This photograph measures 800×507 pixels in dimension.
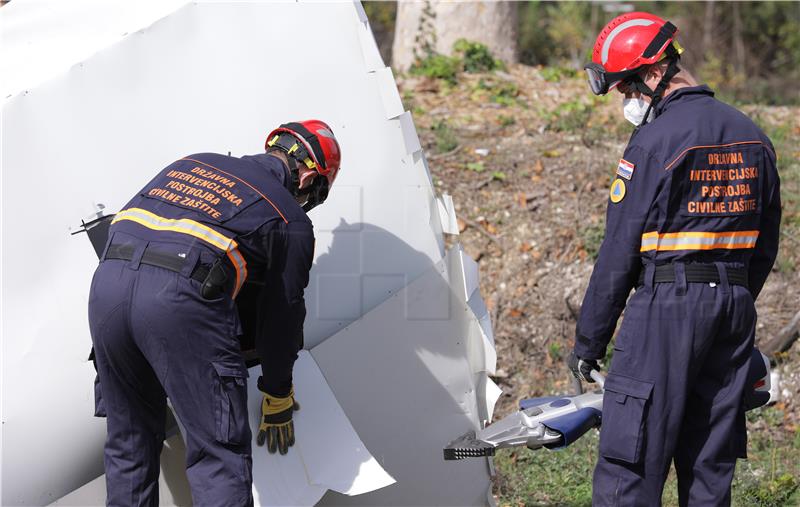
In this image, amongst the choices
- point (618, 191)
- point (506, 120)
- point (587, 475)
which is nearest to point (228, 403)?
point (618, 191)

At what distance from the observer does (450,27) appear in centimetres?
841

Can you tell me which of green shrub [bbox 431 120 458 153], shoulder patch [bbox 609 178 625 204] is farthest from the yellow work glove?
green shrub [bbox 431 120 458 153]

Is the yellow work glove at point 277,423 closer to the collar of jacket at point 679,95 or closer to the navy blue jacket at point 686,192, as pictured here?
the navy blue jacket at point 686,192

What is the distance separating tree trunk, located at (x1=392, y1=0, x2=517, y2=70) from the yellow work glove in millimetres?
5353

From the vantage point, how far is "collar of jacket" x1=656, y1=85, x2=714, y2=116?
3328 millimetres

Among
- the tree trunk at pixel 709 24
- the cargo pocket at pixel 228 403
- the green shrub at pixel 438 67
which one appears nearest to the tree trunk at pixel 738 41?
the tree trunk at pixel 709 24

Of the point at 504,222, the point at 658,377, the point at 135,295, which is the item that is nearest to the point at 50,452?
the point at 135,295

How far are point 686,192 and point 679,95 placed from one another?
1.23 feet

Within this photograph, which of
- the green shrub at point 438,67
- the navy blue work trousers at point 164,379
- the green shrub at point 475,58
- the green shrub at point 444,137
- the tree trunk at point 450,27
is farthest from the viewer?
the tree trunk at point 450,27

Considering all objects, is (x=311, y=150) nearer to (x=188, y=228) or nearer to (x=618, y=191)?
(x=188, y=228)

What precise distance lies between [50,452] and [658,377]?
7.00 feet

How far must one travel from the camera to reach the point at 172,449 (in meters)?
3.65

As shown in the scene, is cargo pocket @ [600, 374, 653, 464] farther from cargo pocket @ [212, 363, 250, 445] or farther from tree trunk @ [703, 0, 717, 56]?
tree trunk @ [703, 0, 717, 56]

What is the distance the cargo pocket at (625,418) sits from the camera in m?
3.25
